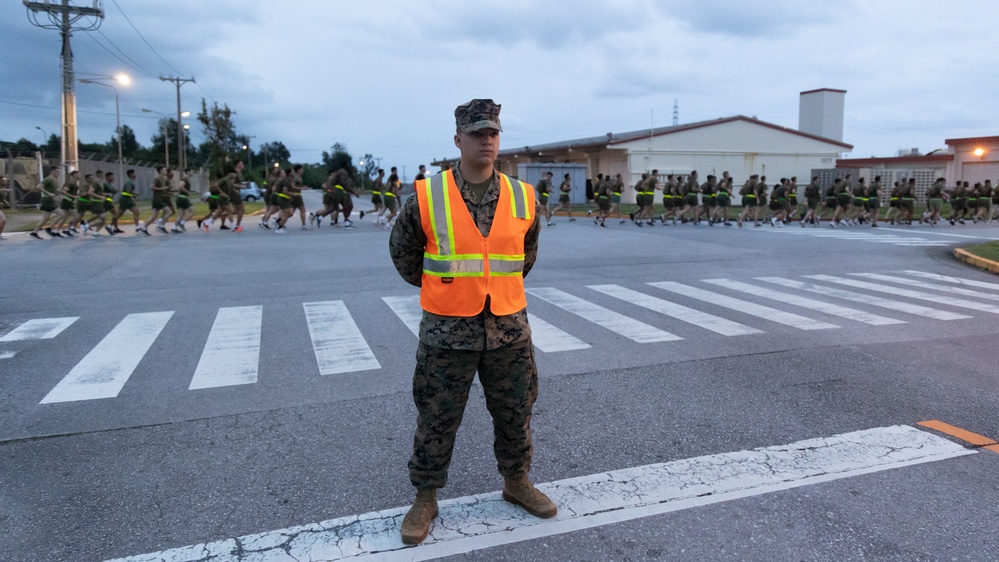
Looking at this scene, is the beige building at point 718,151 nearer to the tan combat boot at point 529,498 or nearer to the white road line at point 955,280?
the white road line at point 955,280

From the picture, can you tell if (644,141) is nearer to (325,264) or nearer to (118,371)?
(325,264)

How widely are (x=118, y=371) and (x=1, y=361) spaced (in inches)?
50.9

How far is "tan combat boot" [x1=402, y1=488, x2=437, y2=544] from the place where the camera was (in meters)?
3.30

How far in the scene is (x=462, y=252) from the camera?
10.8 ft

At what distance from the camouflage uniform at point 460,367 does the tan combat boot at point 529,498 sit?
0.12m

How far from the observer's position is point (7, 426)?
192 inches

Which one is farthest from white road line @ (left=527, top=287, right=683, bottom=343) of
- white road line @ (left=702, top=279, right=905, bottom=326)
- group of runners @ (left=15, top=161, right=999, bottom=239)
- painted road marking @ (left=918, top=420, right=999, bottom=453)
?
group of runners @ (left=15, top=161, right=999, bottom=239)

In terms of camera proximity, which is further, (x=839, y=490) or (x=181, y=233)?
(x=181, y=233)

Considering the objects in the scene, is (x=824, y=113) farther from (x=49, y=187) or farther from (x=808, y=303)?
(x=49, y=187)

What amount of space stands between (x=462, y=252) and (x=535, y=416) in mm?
2043

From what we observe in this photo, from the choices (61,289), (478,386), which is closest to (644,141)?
(61,289)

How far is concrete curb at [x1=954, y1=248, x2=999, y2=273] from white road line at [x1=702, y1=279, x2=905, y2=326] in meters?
6.11

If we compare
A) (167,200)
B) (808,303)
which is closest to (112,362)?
(808,303)

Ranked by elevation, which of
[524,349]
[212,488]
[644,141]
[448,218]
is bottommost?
[212,488]
